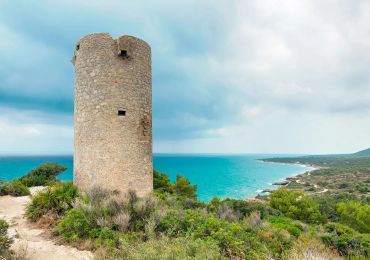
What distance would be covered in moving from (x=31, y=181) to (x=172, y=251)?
15911 mm

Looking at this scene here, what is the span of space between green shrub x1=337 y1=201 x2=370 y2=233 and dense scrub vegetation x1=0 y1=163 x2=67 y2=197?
25277 millimetres

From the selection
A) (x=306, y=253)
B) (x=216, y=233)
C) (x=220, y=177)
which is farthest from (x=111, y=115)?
(x=220, y=177)

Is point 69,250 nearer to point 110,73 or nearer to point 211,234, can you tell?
point 211,234

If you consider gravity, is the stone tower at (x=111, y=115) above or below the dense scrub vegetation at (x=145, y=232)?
above

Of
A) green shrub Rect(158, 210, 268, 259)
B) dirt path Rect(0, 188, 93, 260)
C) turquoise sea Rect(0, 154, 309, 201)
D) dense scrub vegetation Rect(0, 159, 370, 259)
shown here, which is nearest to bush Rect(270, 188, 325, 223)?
dense scrub vegetation Rect(0, 159, 370, 259)

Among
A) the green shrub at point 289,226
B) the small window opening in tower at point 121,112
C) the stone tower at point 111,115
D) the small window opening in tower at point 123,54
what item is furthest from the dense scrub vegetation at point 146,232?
the small window opening in tower at point 123,54

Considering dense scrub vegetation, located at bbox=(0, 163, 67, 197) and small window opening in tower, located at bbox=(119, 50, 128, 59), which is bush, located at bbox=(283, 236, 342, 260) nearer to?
small window opening in tower, located at bbox=(119, 50, 128, 59)

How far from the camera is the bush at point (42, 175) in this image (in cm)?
1587

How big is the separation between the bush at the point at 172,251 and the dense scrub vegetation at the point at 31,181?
9.92 metres

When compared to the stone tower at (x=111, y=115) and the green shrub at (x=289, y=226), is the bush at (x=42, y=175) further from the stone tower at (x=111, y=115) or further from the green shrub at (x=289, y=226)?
the green shrub at (x=289, y=226)

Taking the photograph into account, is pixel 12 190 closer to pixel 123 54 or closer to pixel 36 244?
pixel 36 244

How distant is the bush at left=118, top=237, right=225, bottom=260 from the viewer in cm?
341

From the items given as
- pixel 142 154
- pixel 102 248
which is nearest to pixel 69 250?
pixel 102 248

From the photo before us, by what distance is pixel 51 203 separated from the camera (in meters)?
6.65
